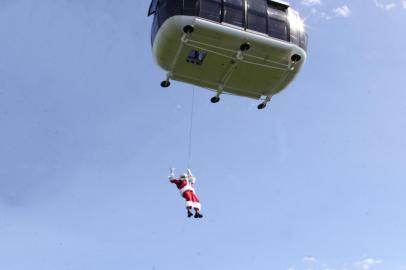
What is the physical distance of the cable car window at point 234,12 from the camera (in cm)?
2216

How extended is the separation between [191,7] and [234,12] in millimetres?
1619

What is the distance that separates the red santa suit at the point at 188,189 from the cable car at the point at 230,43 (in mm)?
3354

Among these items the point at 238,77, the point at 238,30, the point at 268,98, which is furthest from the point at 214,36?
the point at 268,98

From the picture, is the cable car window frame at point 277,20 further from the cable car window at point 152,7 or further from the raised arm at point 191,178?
the raised arm at point 191,178

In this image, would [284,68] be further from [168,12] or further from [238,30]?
[168,12]

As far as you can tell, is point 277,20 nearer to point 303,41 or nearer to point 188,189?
point 303,41

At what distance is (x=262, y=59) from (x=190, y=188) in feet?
18.9

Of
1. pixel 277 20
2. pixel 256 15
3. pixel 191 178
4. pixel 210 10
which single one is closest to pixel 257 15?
pixel 256 15

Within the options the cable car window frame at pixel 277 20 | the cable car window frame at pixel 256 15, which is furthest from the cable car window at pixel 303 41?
the cable car window frame at pixel 256 15

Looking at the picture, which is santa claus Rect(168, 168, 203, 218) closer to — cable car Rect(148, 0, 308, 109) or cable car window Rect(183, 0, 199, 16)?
cable car Rect(148, 0, 308, 109)

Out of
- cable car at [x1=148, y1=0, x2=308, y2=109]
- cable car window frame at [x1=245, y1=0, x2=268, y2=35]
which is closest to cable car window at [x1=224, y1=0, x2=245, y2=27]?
cable car at [x1=148, y1=0, x2=308, y2=109]

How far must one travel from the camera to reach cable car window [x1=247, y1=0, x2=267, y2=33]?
2252 cm

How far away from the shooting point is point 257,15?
898 inches

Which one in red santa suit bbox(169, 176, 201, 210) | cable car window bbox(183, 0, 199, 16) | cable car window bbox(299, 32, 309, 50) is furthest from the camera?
red santa suit bbox(169, 176, 201, 210)
